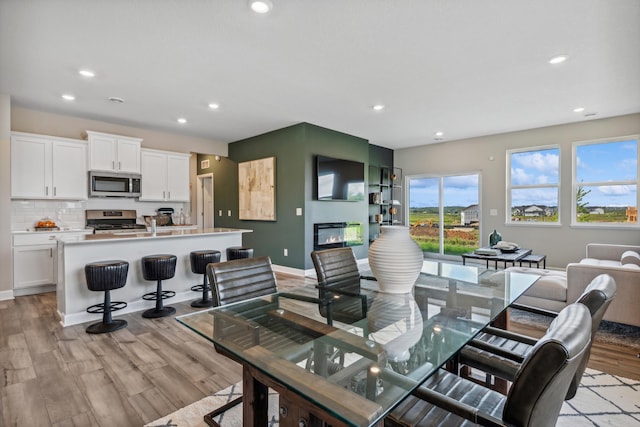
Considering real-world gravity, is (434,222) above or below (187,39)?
below

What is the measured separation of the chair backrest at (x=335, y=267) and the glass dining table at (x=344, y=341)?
0.57 ft

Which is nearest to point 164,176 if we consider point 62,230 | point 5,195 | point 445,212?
point 62,230

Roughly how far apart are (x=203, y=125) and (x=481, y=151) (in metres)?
5.49

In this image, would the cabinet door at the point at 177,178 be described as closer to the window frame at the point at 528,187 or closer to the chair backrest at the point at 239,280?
the chair backrest at the point at 239,280

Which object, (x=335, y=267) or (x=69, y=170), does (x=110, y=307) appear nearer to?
(x=335, y=267)

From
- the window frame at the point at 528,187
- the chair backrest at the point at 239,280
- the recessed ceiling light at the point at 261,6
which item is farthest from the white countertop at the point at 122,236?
the window frame at the point at 528,187

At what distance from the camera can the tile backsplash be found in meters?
4.69

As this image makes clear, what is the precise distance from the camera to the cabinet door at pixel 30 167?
4375 mm

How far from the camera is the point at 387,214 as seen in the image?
753cm

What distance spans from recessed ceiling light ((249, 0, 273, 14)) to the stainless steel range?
15.0ft

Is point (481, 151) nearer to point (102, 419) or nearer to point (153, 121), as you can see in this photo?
point (153, 121)

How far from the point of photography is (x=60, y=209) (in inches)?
198

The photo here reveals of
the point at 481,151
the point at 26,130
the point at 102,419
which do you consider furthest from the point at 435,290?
the point at 26,130

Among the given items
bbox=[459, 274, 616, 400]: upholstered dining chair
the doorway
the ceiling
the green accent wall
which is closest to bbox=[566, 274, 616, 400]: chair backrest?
bbox=[459, 274, 616, 400]: upholstered dining chair
